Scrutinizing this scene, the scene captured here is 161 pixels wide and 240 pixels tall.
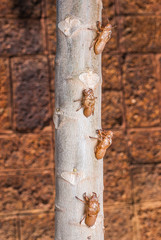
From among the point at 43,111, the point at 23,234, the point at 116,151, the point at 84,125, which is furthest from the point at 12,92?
the point at 84,125

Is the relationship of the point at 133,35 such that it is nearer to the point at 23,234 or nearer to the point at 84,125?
the point at 84,125

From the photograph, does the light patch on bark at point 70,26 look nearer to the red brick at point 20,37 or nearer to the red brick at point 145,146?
the red brick at point 20,37

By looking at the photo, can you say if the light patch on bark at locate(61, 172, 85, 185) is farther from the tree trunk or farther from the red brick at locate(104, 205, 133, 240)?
the red brick at locate(104, 205, 133, 240)

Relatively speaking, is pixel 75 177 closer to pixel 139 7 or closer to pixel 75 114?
pixel 75 114

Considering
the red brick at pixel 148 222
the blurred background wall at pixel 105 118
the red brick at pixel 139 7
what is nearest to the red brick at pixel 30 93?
the blurred background wall at pixel 105 118

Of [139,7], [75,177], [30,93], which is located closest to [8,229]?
[30,93]

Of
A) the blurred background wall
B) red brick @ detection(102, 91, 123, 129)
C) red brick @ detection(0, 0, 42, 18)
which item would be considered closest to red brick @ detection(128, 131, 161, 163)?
the blurred background wall
